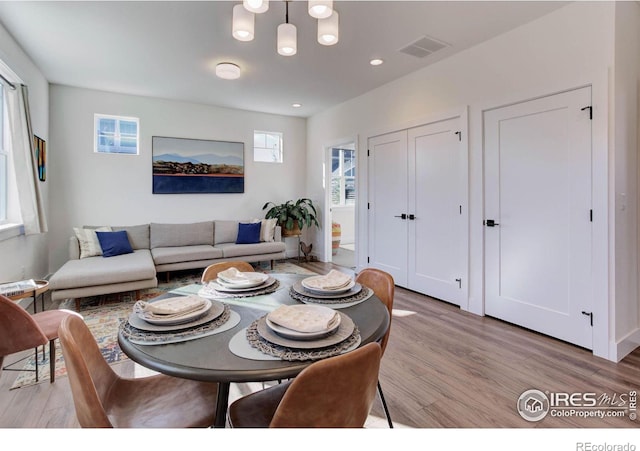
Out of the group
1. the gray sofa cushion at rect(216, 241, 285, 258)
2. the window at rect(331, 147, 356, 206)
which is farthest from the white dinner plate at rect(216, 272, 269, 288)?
the window at rect(331, 147, 356, 206)

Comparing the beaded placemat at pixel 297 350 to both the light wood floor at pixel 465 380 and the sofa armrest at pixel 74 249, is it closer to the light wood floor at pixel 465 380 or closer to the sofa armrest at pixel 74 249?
the light wood floor at pixel 465 380

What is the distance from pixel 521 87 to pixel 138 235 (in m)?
4.83

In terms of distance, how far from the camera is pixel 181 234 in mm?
4887

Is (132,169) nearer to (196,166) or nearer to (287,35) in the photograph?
(196,166)

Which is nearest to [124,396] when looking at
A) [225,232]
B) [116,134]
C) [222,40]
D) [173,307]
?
[173,307]

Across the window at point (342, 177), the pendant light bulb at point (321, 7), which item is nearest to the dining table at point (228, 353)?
the pendant light bulb at point (321, 7)

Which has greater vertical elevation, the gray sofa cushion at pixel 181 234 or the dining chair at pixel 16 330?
the gray sofa cushion at pixel 181 234

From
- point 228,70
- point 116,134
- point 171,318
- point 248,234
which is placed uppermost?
point 228,70

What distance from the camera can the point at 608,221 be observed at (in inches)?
90.5

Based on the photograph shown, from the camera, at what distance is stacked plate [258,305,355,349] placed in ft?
3.36

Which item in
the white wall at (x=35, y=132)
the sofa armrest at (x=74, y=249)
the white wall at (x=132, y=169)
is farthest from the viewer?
the white wall at (x=132, y=169)

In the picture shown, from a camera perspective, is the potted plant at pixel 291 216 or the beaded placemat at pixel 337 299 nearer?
the beaded placemat at pixel 337 299

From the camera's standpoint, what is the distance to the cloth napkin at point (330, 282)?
1.54m

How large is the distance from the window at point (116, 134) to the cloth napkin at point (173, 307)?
443 cm
